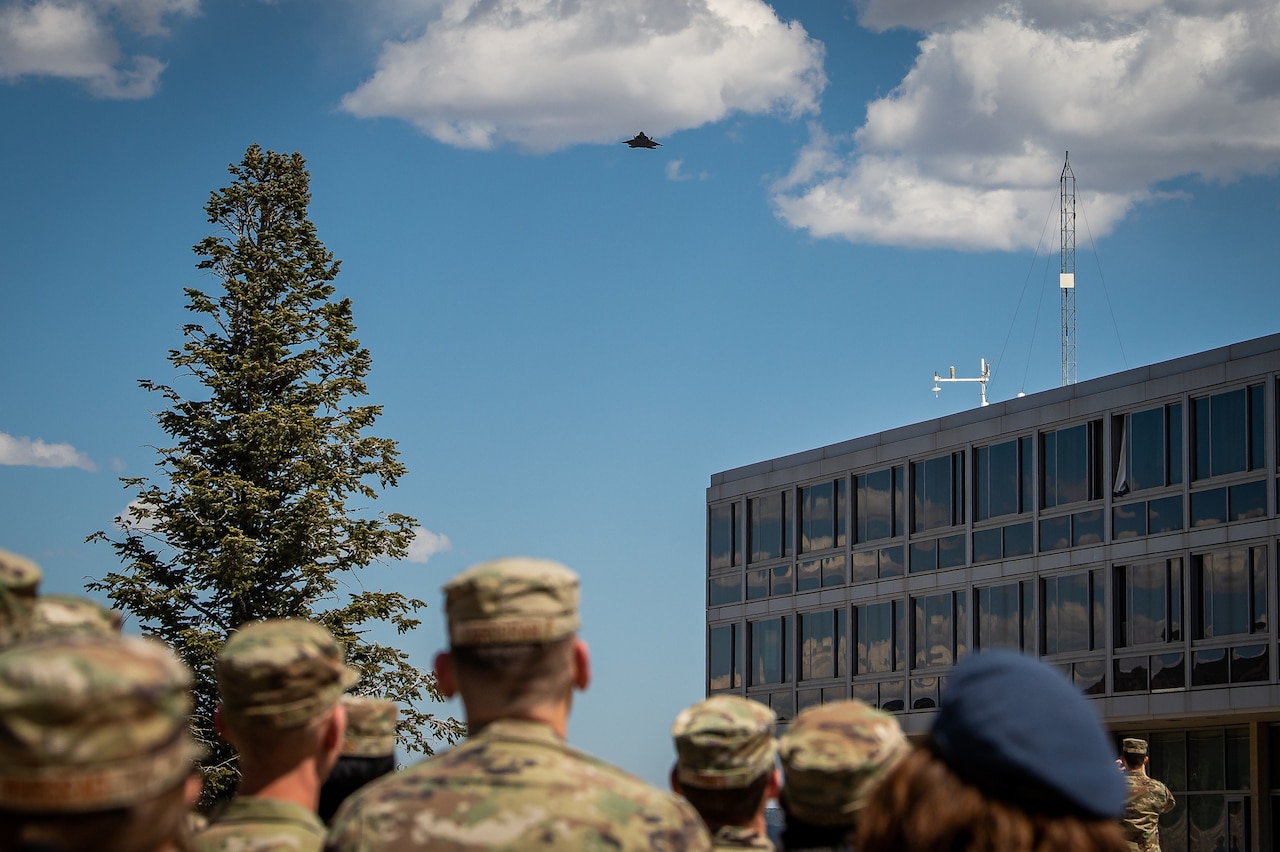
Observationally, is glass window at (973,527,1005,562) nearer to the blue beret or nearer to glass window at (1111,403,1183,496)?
glass window at (1111,403,1183,496)

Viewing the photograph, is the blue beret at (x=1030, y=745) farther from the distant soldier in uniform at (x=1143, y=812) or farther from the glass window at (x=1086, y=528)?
the glass window at (x=1086, y=528)

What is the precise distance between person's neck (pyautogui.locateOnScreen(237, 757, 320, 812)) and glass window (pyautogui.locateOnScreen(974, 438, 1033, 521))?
117 feet

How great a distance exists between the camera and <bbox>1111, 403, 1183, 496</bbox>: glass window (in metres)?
34.8

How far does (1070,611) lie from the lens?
3741 centimetres

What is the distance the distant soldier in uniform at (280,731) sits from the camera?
409 cm

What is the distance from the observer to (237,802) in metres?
4.18

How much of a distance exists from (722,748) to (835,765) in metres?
0.60

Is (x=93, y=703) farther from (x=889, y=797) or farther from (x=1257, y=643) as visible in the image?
(x=1257, y=643)

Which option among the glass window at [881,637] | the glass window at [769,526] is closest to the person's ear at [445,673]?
the glass window at [881,637]

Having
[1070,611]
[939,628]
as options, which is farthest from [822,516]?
[1070,611]

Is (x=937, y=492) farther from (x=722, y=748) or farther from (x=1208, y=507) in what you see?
(x=722, y=748)

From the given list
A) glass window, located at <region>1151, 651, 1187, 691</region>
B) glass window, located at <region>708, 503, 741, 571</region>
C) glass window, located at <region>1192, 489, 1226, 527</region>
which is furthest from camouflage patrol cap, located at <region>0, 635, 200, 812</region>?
glass window, located at <region>708, 503, 741, 571</region>

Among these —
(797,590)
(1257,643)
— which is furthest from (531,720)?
(797,590)

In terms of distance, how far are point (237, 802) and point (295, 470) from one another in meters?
30.5
